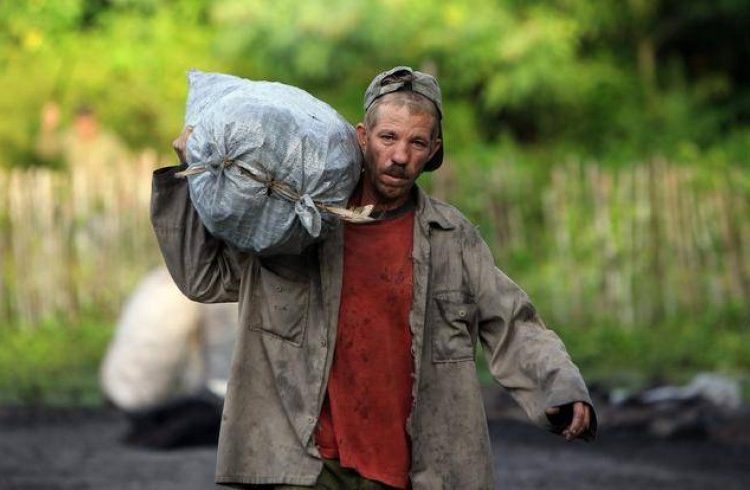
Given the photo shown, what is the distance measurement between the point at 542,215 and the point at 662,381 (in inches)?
144

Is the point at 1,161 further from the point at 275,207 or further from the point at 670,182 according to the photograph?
the point at 275,207

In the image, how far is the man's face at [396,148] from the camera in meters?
5.09

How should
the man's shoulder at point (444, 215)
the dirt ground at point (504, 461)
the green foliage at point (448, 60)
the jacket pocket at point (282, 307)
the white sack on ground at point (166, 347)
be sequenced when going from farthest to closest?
the green foliage at point (448, 60) → the white sack on ground at point (166, 347) → the dirt ground at point (504, 461) → the man's shoulder at point (444, 215) → the jacket pocket at point (282, 307)

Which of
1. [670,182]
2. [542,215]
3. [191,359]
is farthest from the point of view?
[542,215]

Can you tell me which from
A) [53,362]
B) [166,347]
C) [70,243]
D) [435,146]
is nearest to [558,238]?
[70,243]

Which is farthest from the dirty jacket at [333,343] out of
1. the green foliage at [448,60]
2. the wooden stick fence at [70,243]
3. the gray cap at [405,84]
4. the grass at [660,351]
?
the green foliage at [448,60]

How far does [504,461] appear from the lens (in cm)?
1050

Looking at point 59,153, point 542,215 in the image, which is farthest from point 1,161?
point 542,215

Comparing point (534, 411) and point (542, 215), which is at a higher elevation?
point (542, 215)

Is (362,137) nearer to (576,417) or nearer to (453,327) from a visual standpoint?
(453,327)

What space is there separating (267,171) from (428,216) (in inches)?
21.5

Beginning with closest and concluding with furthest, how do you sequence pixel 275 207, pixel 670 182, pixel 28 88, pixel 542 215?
1. pixel 275 207
2. pixel 670 182
3. pixel 542 215
4. pixel 28 88

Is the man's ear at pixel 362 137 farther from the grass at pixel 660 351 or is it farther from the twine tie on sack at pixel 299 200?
the grass at pixel 660 351

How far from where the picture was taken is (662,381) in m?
13.1
